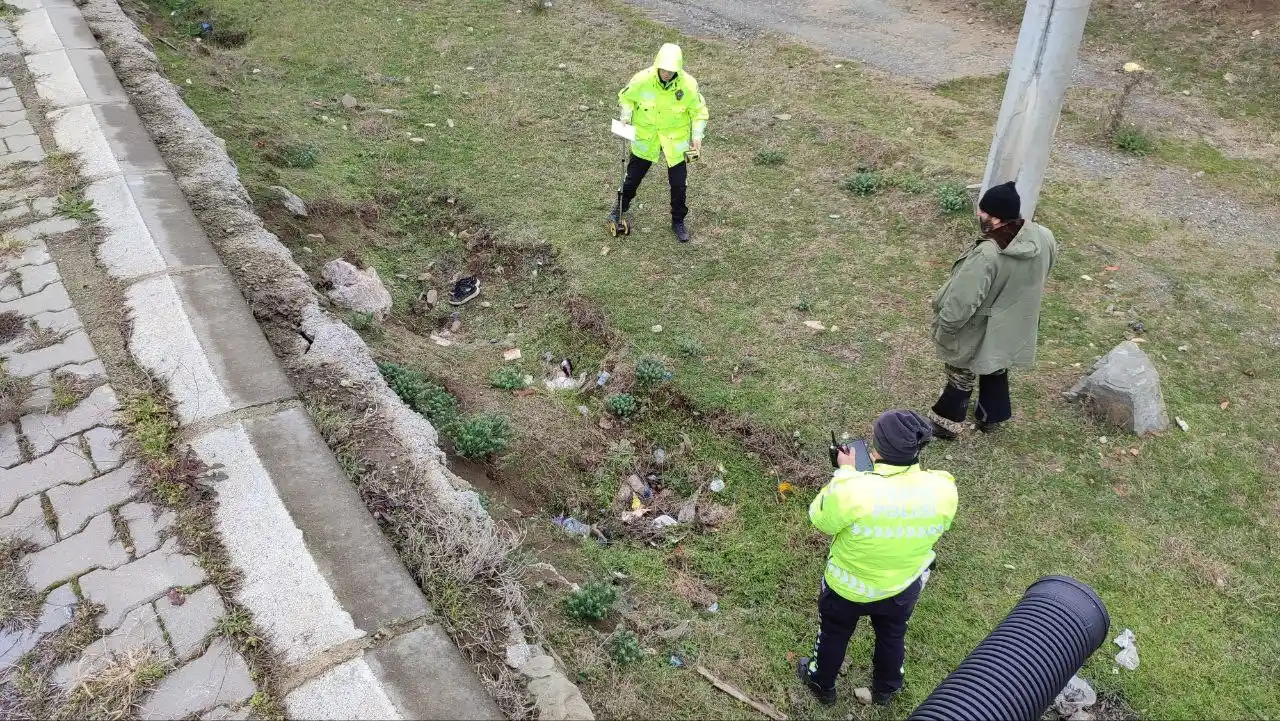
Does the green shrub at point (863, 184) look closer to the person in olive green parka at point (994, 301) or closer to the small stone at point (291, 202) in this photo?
the person in olive green parka at point (994, 301)

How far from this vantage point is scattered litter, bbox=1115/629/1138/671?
3695 millimetres

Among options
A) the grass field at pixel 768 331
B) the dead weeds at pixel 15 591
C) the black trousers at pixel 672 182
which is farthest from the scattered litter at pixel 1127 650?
the dead weeds at pixel 15 591

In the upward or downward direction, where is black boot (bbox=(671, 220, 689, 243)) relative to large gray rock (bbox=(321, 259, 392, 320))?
upward

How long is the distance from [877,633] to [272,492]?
2.57m

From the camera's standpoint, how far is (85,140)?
5.67m

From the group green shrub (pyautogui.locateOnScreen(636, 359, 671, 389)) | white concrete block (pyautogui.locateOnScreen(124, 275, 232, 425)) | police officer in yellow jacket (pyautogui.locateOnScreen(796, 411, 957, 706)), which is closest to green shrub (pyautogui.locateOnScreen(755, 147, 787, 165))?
green shrub (pyautogui.locateOnScreen(636, 359, 671, 389))

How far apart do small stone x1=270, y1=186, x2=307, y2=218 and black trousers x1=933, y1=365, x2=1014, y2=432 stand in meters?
4.95

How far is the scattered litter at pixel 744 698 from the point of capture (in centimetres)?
340

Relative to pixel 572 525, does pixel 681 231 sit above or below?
above

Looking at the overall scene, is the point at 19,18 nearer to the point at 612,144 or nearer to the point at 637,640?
the point at 612,144

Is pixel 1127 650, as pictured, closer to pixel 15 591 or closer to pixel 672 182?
pixel 672 182

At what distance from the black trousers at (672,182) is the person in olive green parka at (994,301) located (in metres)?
2.51

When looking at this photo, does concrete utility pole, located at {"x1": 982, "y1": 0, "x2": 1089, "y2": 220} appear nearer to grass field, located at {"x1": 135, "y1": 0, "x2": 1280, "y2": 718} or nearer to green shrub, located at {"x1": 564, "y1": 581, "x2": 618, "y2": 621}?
grass field, located at {"x1": 135, "y1": 0, "x2": 1280, "y2": 718}

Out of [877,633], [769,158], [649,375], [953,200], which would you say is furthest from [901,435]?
[769,158]
